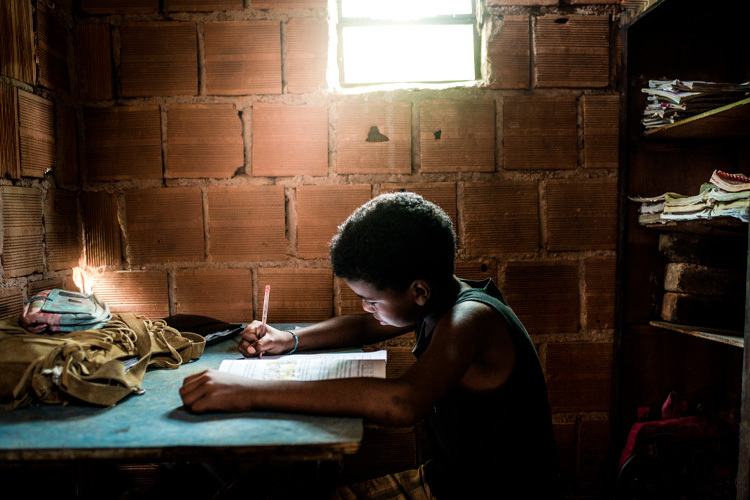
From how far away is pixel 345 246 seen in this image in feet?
3.83

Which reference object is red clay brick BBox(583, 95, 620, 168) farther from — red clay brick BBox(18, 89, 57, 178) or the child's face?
red clay brick BBox(18, 89, 57, 178)

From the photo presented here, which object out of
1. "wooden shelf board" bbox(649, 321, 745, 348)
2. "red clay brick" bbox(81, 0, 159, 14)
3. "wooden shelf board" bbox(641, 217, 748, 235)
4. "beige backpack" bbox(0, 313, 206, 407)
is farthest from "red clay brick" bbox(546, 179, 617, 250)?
"red clay brick" bbox(81, 0, 159, 14)

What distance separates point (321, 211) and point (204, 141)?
0.56m

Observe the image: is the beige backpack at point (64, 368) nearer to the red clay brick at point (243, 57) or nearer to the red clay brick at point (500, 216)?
the red clay brick at point (243, 57)

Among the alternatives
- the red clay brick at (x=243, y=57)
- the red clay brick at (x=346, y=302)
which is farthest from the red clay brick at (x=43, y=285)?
the red clay brick at (x=346, y=302)

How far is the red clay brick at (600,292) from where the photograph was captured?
72.9 inches

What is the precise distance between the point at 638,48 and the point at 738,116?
536 millimetres

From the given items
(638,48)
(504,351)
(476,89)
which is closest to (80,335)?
(504,351)

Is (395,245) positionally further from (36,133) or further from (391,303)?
(36,133)

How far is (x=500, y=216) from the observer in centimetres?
183

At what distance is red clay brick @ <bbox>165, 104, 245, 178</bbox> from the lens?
5.97 feet

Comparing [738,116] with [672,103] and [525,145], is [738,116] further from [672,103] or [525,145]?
[525,145]

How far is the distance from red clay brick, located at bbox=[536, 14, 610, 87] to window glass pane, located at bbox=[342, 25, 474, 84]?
0.96 feet

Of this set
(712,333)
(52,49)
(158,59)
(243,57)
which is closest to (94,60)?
(52,49)
